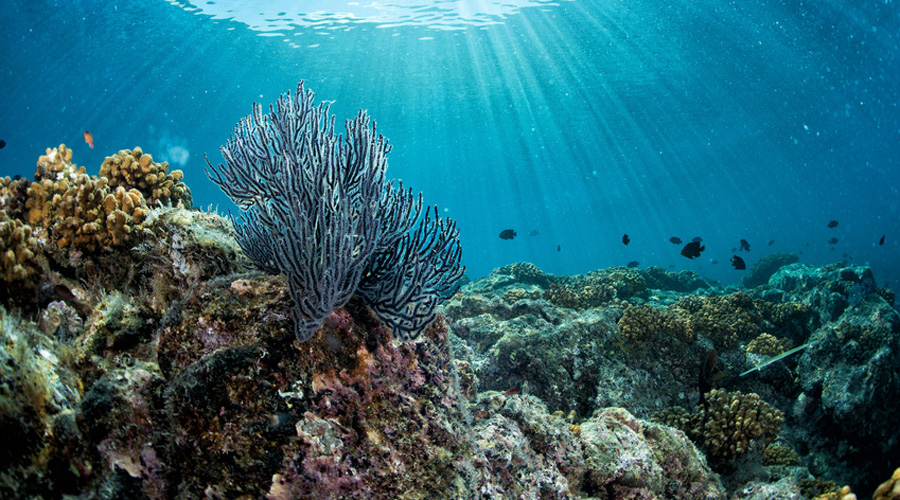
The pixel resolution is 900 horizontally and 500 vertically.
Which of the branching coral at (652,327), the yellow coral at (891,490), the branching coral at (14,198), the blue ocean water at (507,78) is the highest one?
the blue ocean water at (507,78)

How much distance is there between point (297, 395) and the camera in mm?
2102

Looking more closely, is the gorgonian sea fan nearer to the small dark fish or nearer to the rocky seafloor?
the rocky seafloor

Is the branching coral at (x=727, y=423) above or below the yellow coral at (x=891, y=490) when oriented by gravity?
below

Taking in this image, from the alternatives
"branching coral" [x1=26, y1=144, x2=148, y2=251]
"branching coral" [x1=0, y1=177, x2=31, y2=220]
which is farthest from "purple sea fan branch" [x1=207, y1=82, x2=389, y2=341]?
"branching coral" [x1=0, y1=177, x2=31, y2=220]

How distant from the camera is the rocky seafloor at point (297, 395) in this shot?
6.48 feet

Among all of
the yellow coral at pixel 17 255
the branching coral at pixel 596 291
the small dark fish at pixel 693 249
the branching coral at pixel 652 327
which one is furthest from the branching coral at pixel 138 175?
the small dark fish at pixel 693 249

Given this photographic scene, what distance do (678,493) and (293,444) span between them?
384 centimetres

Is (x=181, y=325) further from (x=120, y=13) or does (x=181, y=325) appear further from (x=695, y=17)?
(x=120, y=13)

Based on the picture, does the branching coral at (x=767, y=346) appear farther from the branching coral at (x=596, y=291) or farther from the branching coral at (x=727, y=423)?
the branching coral at (x=596, y=291)

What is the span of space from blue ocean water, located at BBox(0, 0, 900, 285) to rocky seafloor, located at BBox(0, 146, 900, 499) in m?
12.2

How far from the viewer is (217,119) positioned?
169 ft

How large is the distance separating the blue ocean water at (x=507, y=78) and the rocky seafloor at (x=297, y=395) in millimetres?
12175

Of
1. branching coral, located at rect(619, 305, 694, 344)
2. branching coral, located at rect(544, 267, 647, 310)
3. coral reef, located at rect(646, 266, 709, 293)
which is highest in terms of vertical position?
branching coral, located at rect(619, 305, 694, 344)

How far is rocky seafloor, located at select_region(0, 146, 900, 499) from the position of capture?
1975 millimetres
